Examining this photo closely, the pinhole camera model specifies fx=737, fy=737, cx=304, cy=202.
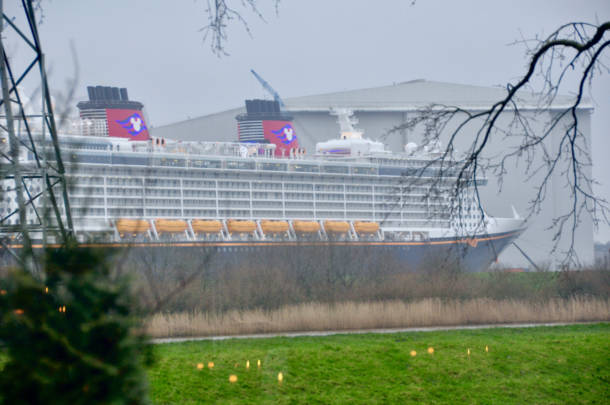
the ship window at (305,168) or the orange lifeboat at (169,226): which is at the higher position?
the ship window at (305,168)

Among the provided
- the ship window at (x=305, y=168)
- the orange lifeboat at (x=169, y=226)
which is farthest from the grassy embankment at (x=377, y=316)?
the ship window at (x=305, y=168)

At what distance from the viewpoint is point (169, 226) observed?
31828 mm

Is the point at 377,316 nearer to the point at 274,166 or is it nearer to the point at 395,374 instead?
the point at 395,374

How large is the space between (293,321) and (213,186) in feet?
72.7

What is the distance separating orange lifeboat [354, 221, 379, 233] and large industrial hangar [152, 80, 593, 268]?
9.15m

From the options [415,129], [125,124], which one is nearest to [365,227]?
[415,129]

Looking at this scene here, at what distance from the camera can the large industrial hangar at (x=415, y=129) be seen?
43.4m

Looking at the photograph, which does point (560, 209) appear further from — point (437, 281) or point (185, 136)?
point (437, 281)

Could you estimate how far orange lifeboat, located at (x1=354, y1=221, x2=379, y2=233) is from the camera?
119 feet

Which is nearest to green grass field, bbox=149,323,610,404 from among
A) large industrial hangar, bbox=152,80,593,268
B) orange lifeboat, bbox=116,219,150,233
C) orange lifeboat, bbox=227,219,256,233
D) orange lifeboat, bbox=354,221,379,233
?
orange lifeboat, bbox=116,219,150,233

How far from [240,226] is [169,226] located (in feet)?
10.4

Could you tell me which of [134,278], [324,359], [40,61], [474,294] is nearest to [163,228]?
Result: [474,294]

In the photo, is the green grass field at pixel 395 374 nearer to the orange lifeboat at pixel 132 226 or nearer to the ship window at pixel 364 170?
the orange lifeboat at pixel 132 226

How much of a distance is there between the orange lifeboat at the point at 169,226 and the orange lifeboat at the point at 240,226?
2134 mm
